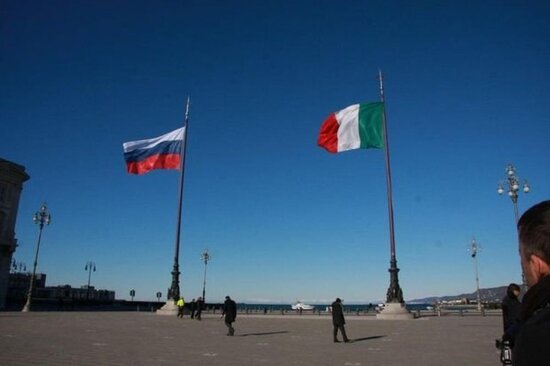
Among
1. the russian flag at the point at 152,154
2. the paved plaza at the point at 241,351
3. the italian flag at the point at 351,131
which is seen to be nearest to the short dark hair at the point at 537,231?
the paved plaza at the point at 241,351

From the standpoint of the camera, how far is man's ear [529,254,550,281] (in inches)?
80.0

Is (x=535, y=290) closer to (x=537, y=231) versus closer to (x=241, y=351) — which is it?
(x=537, y=231)

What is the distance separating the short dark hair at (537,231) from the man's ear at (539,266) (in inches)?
0.6

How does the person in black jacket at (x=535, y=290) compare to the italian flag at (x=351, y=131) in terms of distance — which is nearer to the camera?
the person in black jacket at (x=535, y=290)

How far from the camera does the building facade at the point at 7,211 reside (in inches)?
2154

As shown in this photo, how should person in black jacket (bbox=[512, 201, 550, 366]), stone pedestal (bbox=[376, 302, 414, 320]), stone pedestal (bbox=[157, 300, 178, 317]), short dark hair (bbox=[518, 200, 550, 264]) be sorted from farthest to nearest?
1. stone pedestal (bbox=[157, 300, 178, 317])
2. stone pedestal (bbox=[376, 302, 414, 320])
3. short dark hair (bbox=[518, 200, 550, 264])
4. person in black jacket (bbox=[512, 201, 550, 366])

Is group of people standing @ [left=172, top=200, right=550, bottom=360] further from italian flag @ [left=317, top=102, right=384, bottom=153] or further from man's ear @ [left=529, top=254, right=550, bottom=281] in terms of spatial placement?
italian flag @ [left=317, top=102, right=384, bottom=153]

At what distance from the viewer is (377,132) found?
3112 cm

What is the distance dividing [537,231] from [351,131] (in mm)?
28942

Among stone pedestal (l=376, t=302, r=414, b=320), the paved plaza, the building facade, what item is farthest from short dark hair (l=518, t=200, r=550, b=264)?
the building facade

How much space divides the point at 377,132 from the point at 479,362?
21889 mm

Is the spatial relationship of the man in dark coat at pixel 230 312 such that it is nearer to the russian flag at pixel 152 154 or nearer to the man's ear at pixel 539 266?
the russian flag at pixel 152 154

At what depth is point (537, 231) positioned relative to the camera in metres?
2.04

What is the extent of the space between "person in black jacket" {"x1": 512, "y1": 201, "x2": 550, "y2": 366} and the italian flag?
92.7 ft
